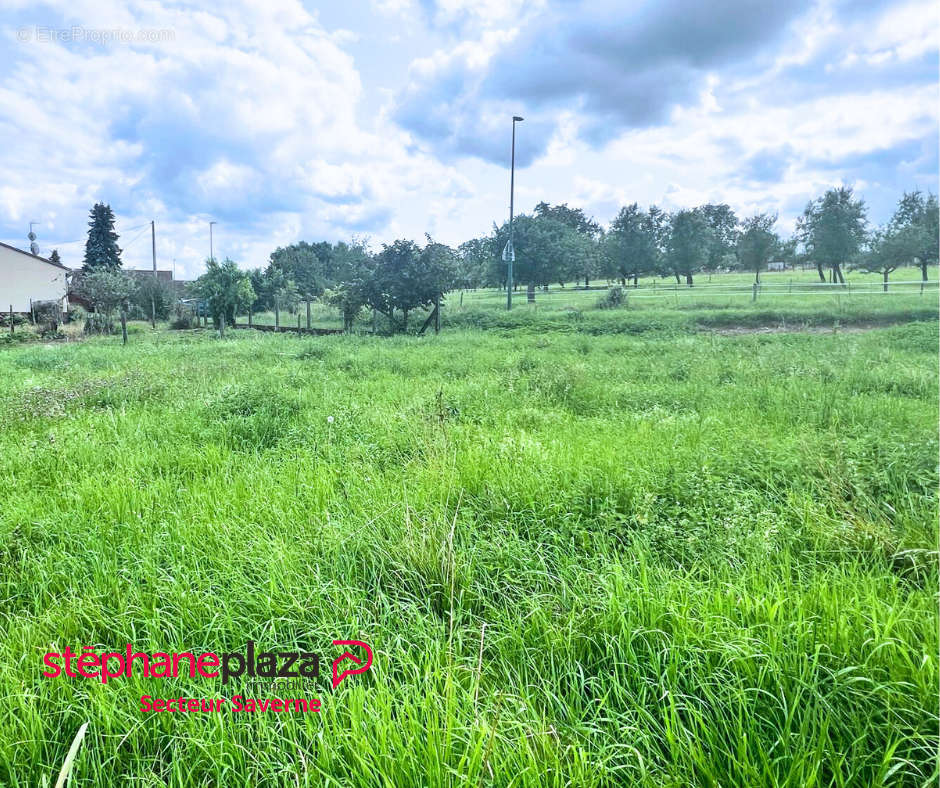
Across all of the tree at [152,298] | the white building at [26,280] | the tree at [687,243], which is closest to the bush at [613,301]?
the tree at [687,243]

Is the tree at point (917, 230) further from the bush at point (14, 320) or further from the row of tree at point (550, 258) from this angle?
the bush at point (14, 320)

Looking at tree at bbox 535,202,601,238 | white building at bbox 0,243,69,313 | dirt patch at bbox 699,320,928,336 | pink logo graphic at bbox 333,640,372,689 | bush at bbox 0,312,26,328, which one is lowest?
pink logo graphic at bbox 333,640,372,689

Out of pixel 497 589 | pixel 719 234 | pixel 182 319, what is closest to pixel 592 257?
pixel 719 234

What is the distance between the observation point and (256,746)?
1.64 meters

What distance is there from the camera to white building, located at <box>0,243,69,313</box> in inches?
1243

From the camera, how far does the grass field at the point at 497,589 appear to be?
1.58 m

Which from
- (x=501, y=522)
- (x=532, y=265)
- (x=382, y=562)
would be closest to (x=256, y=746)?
(x=382, y=562)

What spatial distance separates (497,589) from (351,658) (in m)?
0.74

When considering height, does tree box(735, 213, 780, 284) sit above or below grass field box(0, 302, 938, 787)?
above

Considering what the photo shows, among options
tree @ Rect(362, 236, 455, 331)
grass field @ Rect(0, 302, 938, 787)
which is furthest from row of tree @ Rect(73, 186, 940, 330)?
grass field @ Rect(0, 302, 938, 787)

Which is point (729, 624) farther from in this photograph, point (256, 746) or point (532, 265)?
point (532, 265)

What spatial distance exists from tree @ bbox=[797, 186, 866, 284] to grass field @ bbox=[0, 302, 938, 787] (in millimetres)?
28775

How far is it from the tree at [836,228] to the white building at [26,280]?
147 ft

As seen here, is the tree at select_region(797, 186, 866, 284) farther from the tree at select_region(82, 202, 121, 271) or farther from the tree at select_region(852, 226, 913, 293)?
the tree at select_region(82, 202, 121, 271)
